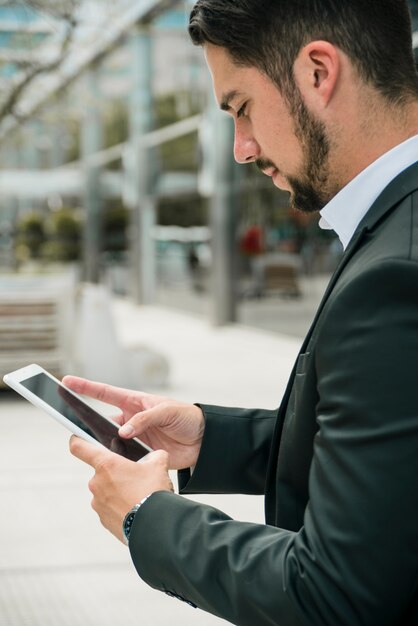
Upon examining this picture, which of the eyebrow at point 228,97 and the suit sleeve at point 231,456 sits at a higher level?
the eyebrow at point 228,97

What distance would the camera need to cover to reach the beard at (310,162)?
1565 mm

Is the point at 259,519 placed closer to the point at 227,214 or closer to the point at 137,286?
the point at 227,214

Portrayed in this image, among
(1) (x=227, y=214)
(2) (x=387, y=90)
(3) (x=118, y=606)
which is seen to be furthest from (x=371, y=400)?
(1) (x=227, y=214)

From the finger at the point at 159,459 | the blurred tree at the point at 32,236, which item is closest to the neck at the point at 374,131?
the finger at the point at 159,459

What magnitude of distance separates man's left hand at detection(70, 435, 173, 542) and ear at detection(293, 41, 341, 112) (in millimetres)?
633

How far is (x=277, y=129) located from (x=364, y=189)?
0.18m

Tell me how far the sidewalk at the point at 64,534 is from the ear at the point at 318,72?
265 cm

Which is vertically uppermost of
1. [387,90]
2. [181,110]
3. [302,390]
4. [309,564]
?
[181,110]

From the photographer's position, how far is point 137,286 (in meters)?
21.7

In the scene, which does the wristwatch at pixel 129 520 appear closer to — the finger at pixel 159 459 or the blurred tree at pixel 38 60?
the finger at pixel 159 459

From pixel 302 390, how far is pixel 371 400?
0.70 ft

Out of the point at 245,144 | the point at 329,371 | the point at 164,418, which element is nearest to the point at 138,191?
the point at 164,418

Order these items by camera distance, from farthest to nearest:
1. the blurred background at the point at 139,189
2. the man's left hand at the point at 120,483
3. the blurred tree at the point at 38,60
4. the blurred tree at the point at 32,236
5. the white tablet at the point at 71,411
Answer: the blurred tree at the point at 32,236 < the blurred background at the point at 139,189 < the blurred tree at the point at 38,60 < the white tablet at the point at 71,411 < the man's left hand at the point at 120,483

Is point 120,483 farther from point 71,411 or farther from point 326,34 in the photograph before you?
point 326,34
